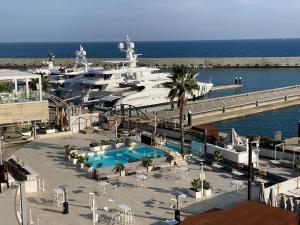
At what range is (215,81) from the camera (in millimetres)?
103250

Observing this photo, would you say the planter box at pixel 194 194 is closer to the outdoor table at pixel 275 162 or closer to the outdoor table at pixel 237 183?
the outdoor table at pixel 237 183

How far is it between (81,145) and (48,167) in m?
6.01

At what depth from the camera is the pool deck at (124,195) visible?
68.2ft

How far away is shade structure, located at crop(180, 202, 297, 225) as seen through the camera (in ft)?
50.7

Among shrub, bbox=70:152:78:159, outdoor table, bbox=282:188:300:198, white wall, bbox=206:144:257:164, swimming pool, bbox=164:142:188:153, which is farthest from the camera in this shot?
swimming pool, bbox=164:142:188:153

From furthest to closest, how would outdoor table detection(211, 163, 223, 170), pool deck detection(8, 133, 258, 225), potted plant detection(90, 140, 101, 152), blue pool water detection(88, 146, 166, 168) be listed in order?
potted plant detection(90, 140, 101, 152) → blue pool water detection(88, 146, 166, 168) → outdoor table detection(211, 163, 223, 170) → pool deck detection(8, 133, 258, 225)

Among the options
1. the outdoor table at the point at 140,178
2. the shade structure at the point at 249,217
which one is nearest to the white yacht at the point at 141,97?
the outdoor table at the point at 140,178

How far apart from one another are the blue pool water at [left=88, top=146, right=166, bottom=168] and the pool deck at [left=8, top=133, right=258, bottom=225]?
101 inches

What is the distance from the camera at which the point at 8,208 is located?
1631 cm

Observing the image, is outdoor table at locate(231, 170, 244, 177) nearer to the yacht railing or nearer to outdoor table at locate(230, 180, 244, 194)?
outdoor table at locate(230, 180, 244, 194)

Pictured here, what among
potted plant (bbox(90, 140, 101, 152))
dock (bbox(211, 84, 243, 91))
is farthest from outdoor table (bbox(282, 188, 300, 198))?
dock (bbox(211, 84, 243, 91))

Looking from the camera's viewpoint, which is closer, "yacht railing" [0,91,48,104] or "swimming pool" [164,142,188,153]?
"yacht railing" [0,91,48,104]

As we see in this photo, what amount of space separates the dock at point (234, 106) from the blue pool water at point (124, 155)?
52.4 ft

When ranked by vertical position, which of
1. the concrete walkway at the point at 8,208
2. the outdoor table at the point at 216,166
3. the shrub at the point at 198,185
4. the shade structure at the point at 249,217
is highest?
the concrete walkway at the point at 8,208
